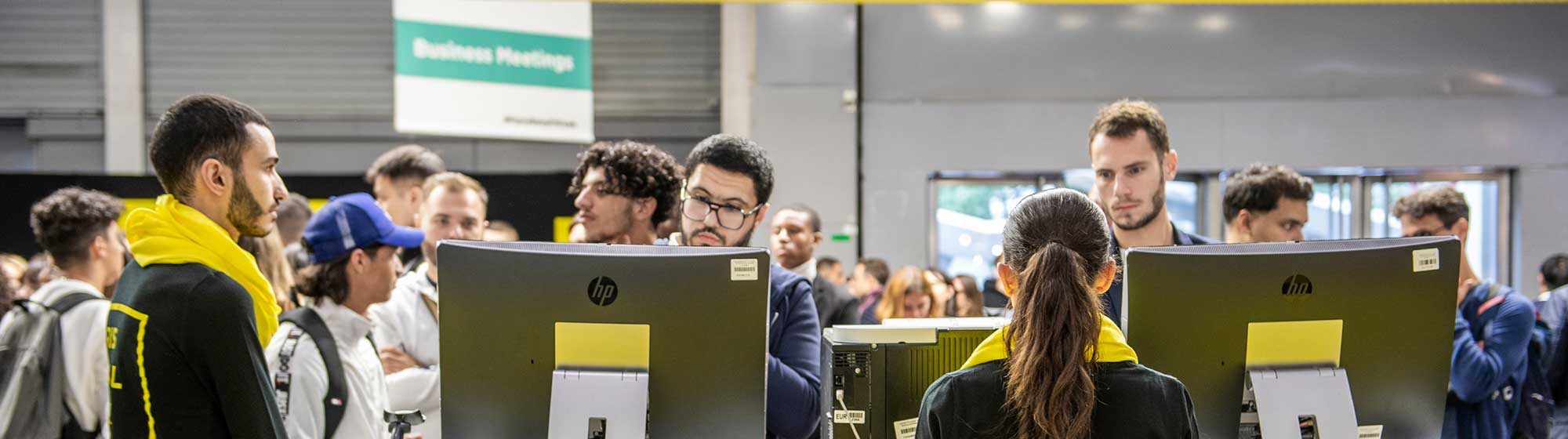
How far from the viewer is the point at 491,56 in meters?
6.22

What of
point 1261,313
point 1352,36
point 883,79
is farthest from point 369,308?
point 1352,36

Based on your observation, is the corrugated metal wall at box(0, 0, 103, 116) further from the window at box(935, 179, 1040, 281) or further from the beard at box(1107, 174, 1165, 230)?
the beard at box(1107, 174, 1165, 230)

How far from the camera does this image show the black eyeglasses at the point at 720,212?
2.20 m

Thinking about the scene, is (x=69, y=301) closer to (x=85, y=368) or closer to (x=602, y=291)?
(x=85, y=368)

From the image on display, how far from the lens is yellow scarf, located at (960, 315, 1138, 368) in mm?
1548

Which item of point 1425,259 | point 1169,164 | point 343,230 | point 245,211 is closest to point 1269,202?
point 1169,164

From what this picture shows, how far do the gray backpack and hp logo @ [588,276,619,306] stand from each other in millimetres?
2421

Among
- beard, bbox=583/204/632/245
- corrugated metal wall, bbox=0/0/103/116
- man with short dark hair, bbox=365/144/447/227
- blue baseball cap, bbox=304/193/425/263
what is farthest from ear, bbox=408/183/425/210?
corrugated metal wall, bbox=0/0/103/116

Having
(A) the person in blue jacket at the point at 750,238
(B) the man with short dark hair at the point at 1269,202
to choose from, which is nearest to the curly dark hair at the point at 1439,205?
(B) the man with short dark hair at the point at 1269,202

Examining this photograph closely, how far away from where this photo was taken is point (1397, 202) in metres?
3.63

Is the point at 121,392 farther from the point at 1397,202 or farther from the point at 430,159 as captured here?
the point at 1397,202

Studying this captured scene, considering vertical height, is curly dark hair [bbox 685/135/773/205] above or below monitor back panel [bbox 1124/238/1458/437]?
above

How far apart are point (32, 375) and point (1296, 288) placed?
3.35 metres

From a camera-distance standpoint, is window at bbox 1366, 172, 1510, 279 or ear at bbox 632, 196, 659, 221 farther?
window at bbox 1366, 172, 1510, 279
